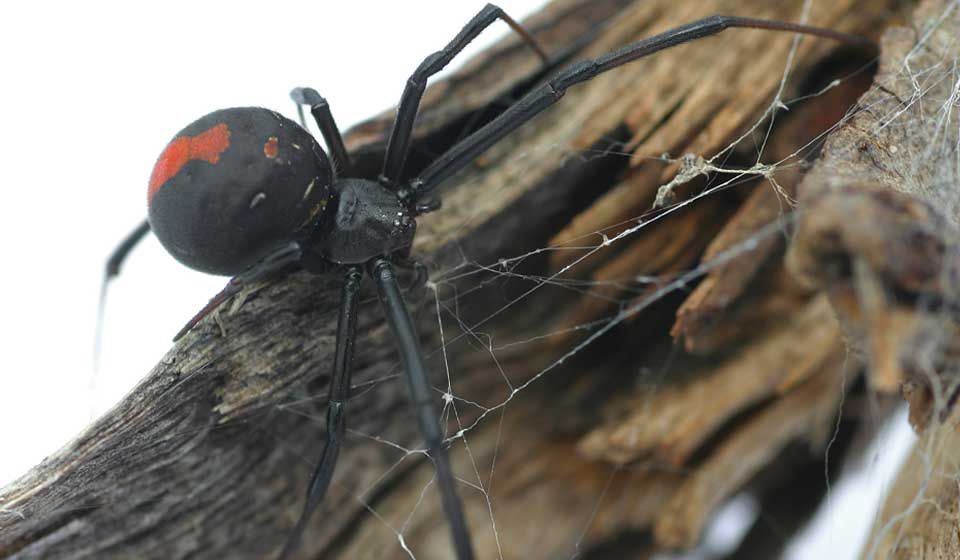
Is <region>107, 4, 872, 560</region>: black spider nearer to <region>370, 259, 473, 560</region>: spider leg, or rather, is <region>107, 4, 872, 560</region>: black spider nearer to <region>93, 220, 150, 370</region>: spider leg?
<region>370, 259, 473, 560</region>: spider leg

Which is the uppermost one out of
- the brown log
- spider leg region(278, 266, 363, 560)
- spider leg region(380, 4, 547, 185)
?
spider leg region(380, 4, 547, 185)

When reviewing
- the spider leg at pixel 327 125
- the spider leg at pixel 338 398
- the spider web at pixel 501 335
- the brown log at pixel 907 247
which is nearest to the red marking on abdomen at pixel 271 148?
the spider leg at pixel 327 125

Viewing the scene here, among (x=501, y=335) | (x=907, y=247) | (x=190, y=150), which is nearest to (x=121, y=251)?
(x=190, y=150)

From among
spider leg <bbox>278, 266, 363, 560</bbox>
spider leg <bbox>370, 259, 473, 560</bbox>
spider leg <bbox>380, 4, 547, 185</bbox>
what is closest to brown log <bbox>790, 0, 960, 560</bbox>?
spider leg <bbox>370, 259, 473, 560</bbox>

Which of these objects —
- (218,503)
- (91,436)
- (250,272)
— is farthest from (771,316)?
(91,436)

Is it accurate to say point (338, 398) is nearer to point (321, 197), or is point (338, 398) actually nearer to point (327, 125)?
point (321, 197)

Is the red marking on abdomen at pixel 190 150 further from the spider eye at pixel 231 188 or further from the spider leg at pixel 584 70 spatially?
the spider leg at pixel 584 70
